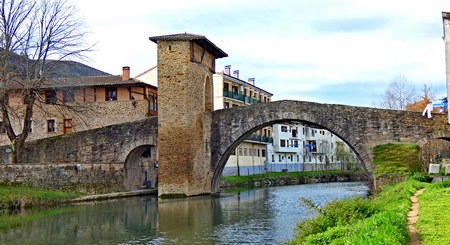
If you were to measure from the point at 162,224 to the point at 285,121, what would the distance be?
546 inches

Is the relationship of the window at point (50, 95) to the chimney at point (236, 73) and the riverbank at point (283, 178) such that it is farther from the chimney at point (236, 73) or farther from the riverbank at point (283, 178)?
the chimney at point (236, 73)

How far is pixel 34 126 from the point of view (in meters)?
41.2

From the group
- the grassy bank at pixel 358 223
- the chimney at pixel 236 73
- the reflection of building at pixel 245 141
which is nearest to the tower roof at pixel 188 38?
the grassy bank at pixel 358 223

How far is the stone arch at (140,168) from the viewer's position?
3322cm

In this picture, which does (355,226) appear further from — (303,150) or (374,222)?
(303,150)

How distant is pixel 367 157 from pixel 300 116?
4.12 metres

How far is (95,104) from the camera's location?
38.8 m

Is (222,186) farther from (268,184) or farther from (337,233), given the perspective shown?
(337,233)

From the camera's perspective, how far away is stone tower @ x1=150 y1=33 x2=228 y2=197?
29641mm

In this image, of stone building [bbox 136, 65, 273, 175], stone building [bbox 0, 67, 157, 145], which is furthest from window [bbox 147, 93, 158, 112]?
stone building [bbox 136, 65, 273, 175]

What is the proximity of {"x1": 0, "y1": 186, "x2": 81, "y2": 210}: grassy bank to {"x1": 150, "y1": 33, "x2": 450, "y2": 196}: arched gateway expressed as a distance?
5.71 meters

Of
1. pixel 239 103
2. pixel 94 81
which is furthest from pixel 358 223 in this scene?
pixel 239 103

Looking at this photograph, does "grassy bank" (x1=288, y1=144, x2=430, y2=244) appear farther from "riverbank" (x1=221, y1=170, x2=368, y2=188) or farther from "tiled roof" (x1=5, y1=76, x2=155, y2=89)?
"riverbank" (x1=221, y1=170, x2=368, y2=188)

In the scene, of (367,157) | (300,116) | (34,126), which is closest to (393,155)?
(367,157)
